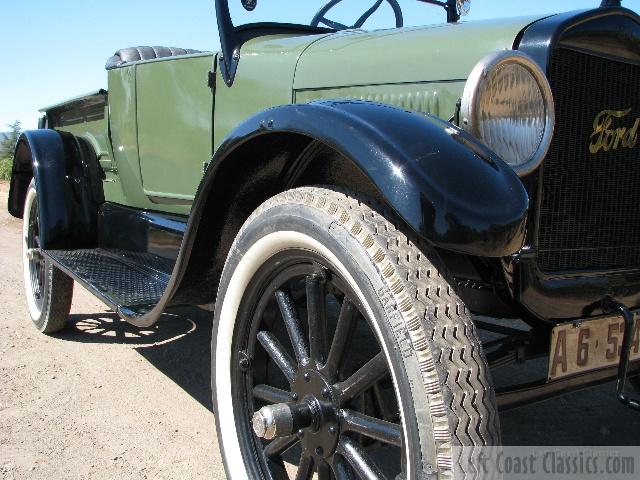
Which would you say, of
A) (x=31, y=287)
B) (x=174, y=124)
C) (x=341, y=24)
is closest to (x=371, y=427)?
(x=174, y=124)

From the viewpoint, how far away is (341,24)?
343cm

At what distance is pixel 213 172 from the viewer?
1.93 meters

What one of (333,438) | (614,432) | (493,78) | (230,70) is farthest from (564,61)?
(614,432)

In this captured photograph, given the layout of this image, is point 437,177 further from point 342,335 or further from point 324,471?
point 324,471

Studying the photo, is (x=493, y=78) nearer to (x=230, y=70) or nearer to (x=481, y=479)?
(x=481, y=479)

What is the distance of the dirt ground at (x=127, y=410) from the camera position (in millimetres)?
2293

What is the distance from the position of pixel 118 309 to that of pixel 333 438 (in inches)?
47.6

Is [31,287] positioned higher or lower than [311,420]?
lower

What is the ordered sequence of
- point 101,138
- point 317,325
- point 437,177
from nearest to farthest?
1. point 437,177
2. point 317,325
3. point 101,138

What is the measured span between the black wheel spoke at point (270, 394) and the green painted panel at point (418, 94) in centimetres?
90

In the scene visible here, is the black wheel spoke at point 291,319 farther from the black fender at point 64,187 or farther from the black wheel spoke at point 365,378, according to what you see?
the black fender at point 64,187

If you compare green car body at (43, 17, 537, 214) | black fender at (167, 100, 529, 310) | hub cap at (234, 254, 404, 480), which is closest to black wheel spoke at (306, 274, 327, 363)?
hub cap at (234, 254, 404, 480)

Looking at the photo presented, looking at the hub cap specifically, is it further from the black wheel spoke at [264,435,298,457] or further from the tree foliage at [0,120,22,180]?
the tree foliage at [0,120,22,180]

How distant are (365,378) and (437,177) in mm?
515
